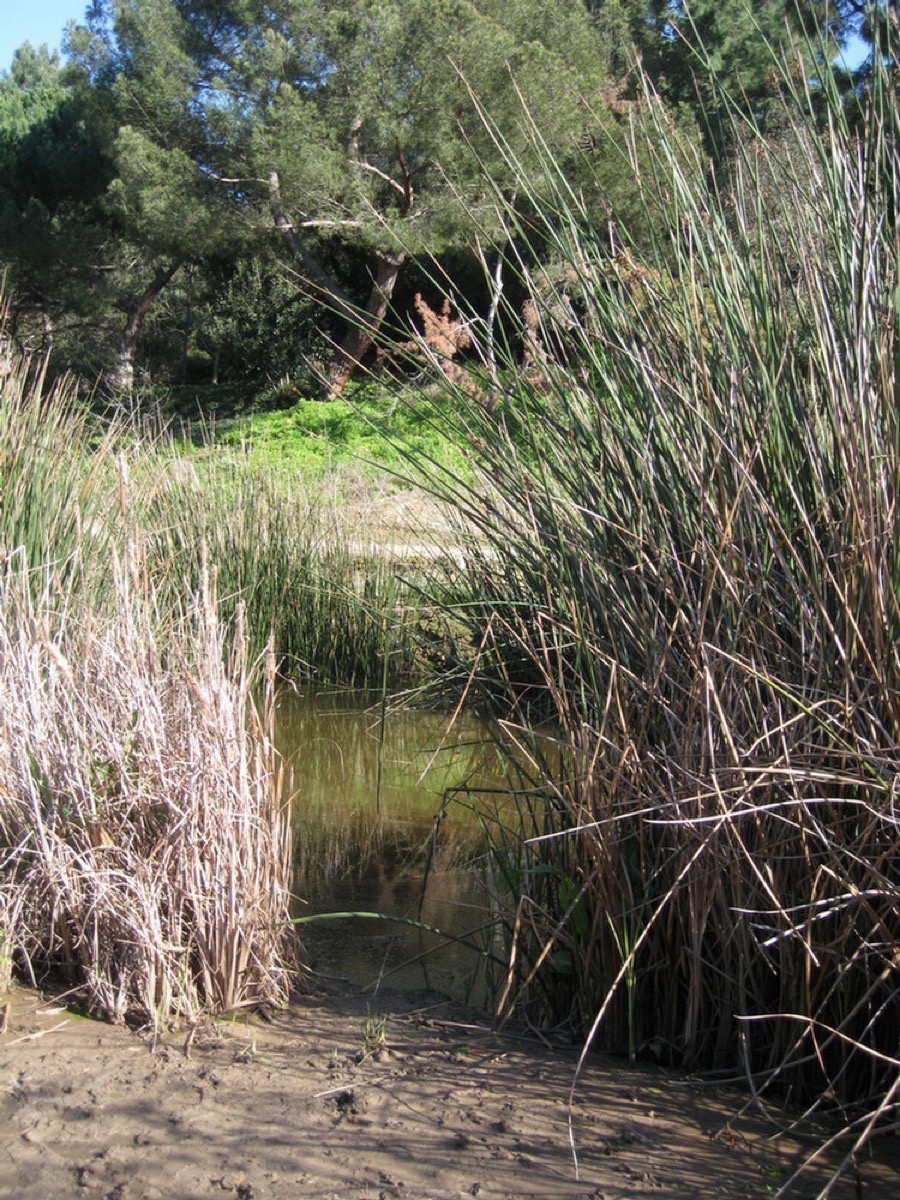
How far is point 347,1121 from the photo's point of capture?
2.37 metres

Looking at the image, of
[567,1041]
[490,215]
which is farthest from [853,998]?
[490,215]

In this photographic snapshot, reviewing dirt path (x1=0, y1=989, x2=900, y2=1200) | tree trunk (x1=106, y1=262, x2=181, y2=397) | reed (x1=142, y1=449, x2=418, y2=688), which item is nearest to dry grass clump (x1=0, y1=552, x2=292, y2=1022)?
dirt path (x1=0, y1=989, x2=900, y2=1200)

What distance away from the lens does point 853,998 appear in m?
2.44

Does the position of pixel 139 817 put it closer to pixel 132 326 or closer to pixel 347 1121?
pixel 347 1121

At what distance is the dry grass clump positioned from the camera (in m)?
2.87

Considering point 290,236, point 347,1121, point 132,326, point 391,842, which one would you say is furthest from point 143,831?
point 132,326

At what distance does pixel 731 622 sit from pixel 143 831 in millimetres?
1518

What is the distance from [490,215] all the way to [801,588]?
47.0ft

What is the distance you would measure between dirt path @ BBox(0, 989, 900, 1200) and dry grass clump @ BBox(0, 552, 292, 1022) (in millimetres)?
152

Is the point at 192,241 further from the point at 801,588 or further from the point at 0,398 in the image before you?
the point at 801,588

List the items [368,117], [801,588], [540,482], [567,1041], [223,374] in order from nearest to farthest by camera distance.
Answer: [801,588] < [567,1041] < [540,482] < [368,117] < [223,374]

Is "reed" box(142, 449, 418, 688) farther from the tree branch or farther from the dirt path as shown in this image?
the tree branch

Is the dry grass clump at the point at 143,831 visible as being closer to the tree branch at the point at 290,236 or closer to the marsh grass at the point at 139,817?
the marsh grass at the point at 139,817

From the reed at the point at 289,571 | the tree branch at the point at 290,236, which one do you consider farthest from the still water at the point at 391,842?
the tree branch at the point at 290,236
